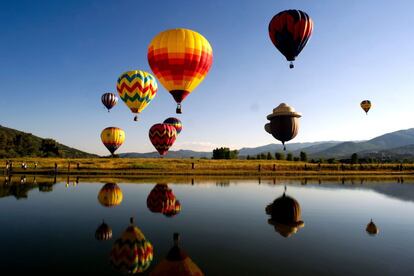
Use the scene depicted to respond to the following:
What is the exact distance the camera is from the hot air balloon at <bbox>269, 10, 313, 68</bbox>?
99.0ft

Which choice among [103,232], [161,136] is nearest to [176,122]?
[161,136]

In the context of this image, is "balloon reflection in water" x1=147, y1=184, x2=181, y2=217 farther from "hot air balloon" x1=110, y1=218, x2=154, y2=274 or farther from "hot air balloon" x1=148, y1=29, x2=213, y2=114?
"hot air balloon" x1=148, y1=29, x2=213, y2=114

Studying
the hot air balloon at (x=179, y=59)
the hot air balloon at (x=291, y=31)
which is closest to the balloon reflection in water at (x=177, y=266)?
the hot air balloon at (x=179, y=59)

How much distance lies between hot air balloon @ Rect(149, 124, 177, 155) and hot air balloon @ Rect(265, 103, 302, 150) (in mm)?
23501

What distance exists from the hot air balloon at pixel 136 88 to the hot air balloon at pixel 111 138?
22859 mm

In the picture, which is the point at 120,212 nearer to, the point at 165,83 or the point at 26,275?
the point at 26,275

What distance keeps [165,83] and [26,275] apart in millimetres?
24426

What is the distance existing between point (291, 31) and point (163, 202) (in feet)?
69.8

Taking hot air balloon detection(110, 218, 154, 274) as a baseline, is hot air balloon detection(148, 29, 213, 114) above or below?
above

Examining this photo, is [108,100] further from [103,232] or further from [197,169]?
[103,232]

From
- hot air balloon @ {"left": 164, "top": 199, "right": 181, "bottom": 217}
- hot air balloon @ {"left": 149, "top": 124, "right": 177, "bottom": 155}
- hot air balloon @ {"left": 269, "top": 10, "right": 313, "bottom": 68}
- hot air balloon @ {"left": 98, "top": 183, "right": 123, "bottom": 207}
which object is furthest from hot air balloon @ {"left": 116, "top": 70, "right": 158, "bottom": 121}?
hot air balloon @ {"left": 164, "top": 199, "right": 181, "bottom": 217}

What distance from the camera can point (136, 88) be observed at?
150 ft

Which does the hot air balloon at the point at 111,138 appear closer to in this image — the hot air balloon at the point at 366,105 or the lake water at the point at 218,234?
the lake water at the point at 218,234

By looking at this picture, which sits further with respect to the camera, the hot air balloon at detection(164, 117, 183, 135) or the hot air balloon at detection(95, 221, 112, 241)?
the hot air balloon at detection(164, 117, 183, 135)
